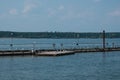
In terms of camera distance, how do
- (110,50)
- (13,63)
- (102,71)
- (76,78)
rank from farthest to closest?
(110,50) < (13,63) < (102,71) < (76,78)

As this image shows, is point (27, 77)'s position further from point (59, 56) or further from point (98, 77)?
point (59, 56)

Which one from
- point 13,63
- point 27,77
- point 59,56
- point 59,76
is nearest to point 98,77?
point 59,76

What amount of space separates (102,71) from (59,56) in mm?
32967

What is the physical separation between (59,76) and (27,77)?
4.64m

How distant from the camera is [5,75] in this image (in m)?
58.4

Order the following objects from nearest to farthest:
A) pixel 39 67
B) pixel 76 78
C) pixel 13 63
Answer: pixel 76 78, pixel 39 67, pixel 13 63

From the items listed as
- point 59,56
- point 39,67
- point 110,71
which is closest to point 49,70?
point 39,67

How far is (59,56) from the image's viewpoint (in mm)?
95312

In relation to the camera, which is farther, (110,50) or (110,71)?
(110,50)

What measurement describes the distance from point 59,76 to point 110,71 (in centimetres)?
1000

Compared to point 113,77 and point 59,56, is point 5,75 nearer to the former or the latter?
point 113,77

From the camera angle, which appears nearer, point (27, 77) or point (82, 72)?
point (27, 77)

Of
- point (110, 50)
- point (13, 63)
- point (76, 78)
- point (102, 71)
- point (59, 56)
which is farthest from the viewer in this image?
point (110, 50)

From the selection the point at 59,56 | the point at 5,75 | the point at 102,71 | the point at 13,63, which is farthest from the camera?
the point at 59,56
